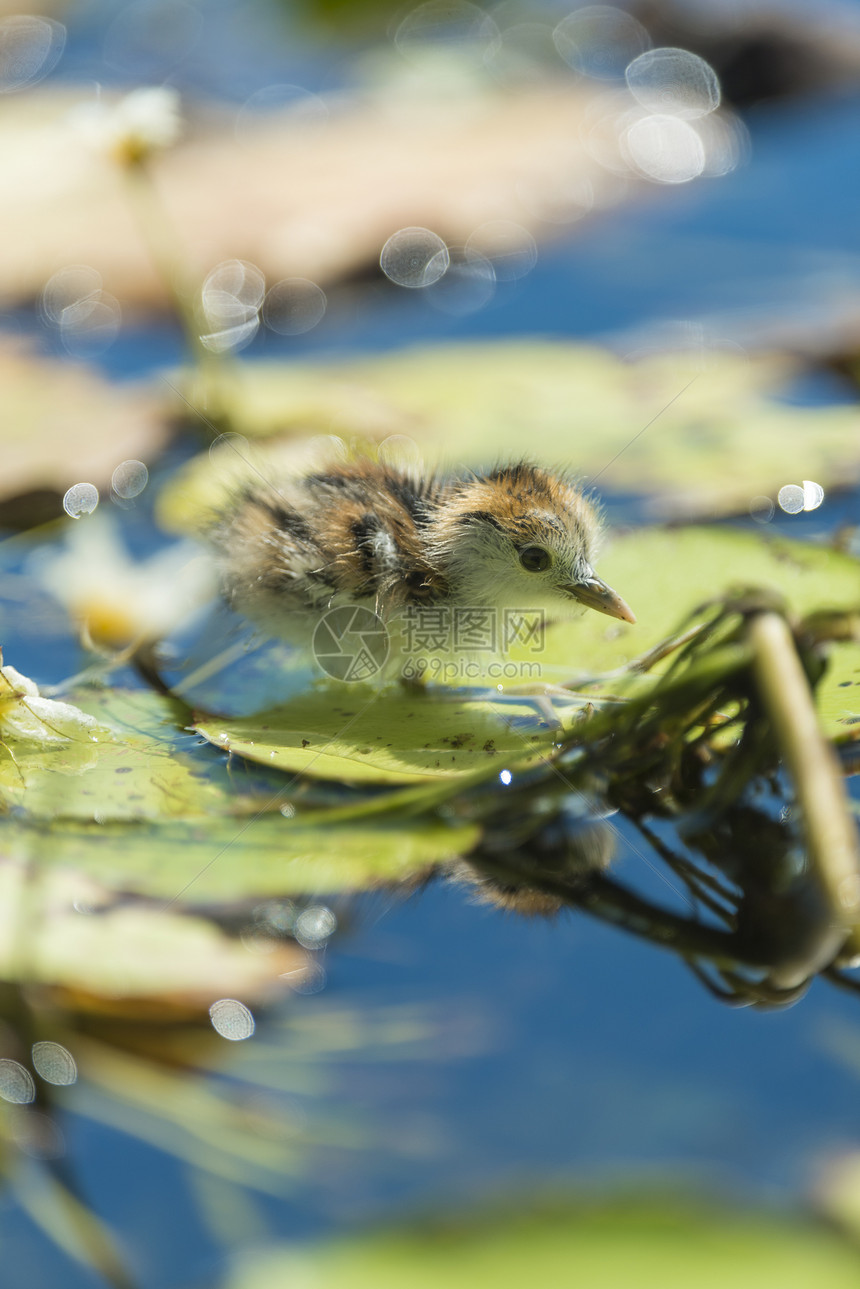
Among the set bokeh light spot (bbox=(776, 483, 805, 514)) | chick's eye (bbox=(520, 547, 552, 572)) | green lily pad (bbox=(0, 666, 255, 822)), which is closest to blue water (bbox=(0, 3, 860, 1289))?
green lily pad (bbox=(0, 666, 255, 822))

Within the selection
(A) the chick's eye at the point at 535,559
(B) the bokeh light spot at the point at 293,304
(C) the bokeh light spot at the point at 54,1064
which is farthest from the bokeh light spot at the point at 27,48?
(C) the bokeh light spot at the point at 54,1064

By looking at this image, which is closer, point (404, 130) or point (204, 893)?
point (204, 893)

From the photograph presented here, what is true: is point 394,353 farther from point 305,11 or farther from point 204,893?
point 305,11

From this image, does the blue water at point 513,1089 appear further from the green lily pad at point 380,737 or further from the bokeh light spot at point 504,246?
the bokeh light spot at point 504,246

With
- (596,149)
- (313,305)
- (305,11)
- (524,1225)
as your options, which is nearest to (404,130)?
(596,149)

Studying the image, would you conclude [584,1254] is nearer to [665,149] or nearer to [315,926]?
[315,926]

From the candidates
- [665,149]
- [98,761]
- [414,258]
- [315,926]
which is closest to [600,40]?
[665,149]

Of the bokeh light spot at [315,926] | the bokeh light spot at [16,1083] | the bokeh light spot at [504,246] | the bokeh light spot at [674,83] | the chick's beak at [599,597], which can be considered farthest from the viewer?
the bokeh light spot at [674,83]
